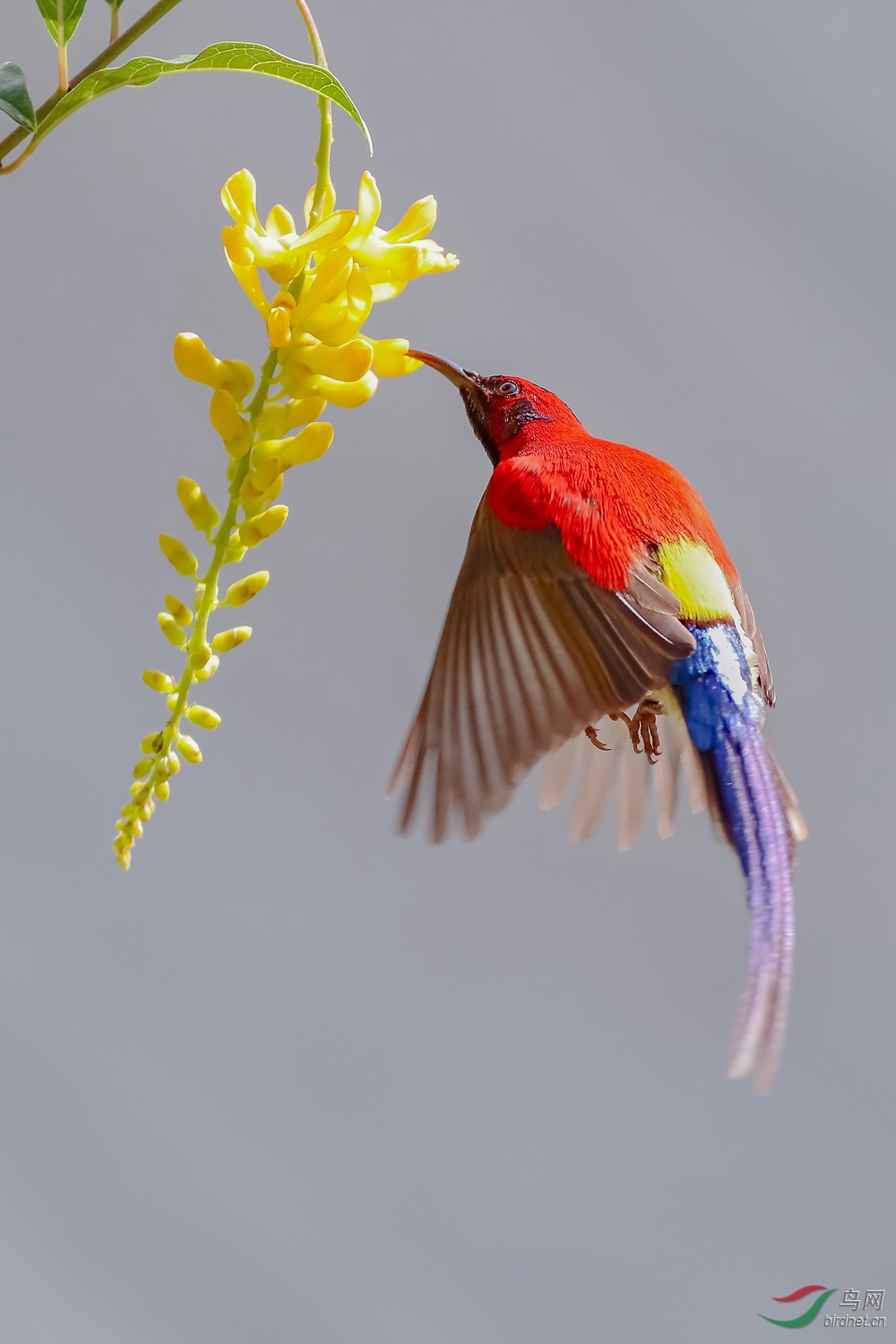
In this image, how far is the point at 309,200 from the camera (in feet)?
1.78

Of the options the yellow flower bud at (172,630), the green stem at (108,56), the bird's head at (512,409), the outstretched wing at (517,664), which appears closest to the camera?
the green stem at (108,56)

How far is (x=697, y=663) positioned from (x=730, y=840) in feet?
0.43

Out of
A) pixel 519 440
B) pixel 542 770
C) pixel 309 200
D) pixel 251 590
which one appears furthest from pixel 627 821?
pixel 309 200

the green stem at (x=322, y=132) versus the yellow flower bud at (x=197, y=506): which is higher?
the green stem at (x=322, y=132)

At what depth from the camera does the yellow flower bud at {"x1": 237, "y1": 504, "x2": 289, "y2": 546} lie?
0.55m

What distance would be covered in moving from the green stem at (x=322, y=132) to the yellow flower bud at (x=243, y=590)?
0.17 m

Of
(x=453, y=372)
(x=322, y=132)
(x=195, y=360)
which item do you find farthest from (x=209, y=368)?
(x=453, y=372)

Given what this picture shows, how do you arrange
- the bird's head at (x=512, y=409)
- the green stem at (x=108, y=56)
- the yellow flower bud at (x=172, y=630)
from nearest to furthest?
the green stem at (x=108, y=56) → the yellow flower bud at (x=172, y=630) → the bird's head at (x=512, y=409)

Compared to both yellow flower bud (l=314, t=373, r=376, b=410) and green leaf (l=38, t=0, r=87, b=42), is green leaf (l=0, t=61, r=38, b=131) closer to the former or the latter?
green leaf (l=38, t=0, r=87, b=42)

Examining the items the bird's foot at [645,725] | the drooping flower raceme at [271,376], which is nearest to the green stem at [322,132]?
the drooping flower raceme at [271,376]

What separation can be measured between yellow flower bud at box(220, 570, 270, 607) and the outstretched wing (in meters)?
0.18

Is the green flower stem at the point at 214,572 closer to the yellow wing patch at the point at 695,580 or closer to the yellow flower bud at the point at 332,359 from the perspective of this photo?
the yellow flower bud at the point at 332,359

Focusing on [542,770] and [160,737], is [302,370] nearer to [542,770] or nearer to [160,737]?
[160,737]

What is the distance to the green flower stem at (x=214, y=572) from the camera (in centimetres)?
54
